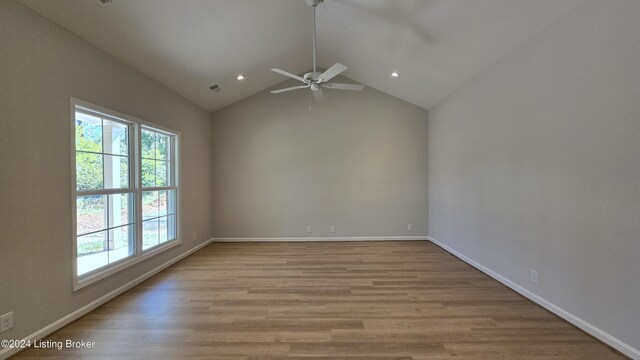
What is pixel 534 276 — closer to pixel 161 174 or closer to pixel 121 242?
pixel 121 242

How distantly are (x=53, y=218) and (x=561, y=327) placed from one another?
4.54m

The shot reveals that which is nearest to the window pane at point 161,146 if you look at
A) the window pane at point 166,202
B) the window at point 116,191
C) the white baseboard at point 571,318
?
the window at point 116,191

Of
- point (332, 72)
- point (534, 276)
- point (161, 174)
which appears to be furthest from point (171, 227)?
point (534, 276)

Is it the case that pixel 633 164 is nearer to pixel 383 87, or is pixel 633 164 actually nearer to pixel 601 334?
pixel 601 334

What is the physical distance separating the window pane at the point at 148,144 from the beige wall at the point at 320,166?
1.71m

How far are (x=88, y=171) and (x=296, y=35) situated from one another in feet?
10.6

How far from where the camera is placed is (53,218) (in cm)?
234

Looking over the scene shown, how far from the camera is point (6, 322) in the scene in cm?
196

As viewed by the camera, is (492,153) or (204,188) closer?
(492,153)

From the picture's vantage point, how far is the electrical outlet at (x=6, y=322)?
75.9 inches

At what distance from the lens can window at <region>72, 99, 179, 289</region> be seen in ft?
8.81

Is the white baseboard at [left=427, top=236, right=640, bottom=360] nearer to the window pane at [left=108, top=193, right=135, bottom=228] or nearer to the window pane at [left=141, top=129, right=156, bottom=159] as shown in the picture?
the window pane at [left=108, top=193, right=135, bottom=228]

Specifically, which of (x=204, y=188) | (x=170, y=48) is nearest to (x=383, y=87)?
(x=170, y=48)

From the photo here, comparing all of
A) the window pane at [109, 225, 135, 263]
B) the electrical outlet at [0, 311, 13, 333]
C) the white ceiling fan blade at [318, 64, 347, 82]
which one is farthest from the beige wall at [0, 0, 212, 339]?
the white ceiling fan blade at [318, 64, 347, 82]
